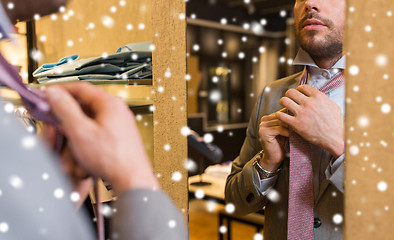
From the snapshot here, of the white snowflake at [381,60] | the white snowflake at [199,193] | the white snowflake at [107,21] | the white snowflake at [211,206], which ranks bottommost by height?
the white snowflake at [211,206]

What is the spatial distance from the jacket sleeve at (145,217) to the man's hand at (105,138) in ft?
0.04

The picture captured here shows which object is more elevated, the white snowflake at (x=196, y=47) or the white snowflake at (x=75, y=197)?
the white snowflake at (x=196, y=47)

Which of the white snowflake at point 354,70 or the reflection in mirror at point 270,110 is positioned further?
the reflection in mirror at point 270,110

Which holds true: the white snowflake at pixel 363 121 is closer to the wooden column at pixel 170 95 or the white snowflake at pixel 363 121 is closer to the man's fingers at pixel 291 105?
the man's fingers at pixel 291 105

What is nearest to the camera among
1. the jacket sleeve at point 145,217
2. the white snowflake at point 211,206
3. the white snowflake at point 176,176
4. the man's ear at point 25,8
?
the jacket sleeve at point 145,217

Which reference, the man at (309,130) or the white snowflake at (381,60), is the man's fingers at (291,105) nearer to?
the man at (309,130)

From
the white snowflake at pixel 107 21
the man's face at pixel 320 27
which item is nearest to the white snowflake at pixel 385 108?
the man's face at pixel 320 27

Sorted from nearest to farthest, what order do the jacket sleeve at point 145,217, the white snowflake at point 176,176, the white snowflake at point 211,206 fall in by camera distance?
the jacket sleeve at point 145,217 → the white snowflake at point 176,176 → the white snowflake at point 211,206

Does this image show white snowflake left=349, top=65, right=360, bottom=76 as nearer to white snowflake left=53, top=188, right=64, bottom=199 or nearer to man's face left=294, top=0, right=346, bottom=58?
man's face left=294, top=0, right=346, bottom=58

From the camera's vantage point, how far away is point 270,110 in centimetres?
87

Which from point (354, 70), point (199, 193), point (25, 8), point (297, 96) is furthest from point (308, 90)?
point (25, 8)

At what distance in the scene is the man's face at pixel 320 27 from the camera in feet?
2.15

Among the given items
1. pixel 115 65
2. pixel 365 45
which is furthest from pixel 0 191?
pixel 365 45

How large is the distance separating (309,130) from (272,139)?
121 millimetres
